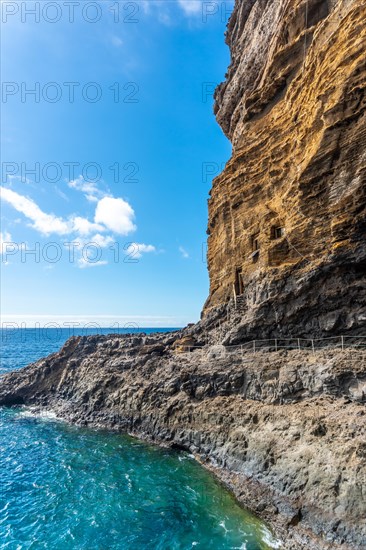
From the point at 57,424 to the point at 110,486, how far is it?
49.4ft

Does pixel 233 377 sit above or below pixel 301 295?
below

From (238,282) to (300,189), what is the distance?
11457 mm

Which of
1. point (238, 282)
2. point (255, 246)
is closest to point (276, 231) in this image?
point (255, 246)

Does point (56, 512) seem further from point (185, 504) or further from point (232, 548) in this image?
point (232, 548)

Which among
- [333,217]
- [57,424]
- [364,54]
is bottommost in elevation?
[57,424]

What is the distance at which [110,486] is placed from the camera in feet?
62.8

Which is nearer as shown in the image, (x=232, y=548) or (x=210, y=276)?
(x=232, y=548)

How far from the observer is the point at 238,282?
31.8 m

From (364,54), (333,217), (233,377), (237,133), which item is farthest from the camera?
(237,133)

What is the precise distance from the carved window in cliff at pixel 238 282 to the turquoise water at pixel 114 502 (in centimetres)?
1580

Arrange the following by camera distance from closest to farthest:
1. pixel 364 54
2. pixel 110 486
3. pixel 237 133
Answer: pixel 110 486, pixel 364 54, pixel 237 133

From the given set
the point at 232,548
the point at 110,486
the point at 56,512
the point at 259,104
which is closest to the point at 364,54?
the point at 259,104

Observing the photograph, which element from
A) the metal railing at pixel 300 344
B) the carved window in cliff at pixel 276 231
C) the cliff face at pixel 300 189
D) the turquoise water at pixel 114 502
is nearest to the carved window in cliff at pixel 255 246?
the cliff face at pixel 300 189

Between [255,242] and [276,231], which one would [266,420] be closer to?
[276,231]
